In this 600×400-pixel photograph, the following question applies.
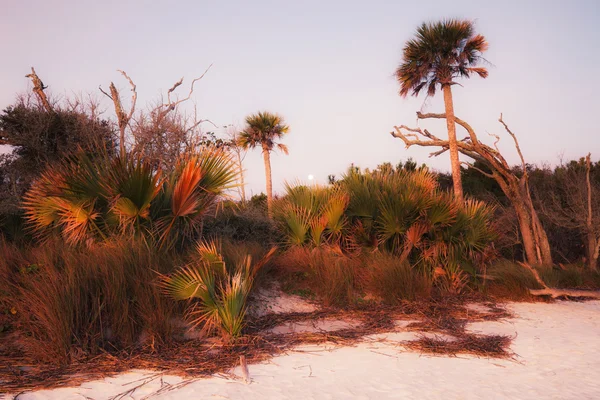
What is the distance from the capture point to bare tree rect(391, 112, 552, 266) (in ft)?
61.2

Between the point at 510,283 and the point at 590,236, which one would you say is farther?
the point at 590,236

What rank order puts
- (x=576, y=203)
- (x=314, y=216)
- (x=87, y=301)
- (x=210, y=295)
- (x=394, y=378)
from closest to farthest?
1. (x=394, y=378)
2. (x=87, y=301)
3. (x=210, y=295)
4. (x=314, y=216)
5. (x=576, y=203)

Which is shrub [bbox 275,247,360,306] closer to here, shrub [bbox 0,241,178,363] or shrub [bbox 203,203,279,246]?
shrub [bbox 203,203,279,246]

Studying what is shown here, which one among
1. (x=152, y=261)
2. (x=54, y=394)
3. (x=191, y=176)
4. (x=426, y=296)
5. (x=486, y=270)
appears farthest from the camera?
(x=486, y=270)

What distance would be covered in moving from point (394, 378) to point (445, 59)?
662 inches

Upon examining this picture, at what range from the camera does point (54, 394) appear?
15.1ft

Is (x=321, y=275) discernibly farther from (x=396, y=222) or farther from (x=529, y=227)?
(x=529, y=227)

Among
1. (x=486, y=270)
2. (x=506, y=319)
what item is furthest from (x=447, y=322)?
(x=486, y=270)

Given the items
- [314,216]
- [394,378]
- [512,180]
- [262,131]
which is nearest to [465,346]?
Answer: [394,378]

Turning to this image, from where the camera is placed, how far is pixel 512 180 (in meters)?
19.1

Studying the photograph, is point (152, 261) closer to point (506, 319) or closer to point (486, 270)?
point (506, 319)

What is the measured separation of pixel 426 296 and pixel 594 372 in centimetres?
417

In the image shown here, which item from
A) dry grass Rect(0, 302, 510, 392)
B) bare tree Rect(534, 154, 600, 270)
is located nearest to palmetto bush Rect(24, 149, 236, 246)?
dry grass Rect(0, 302, 510, 392)

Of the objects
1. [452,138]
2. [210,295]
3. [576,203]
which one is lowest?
[210,295]
